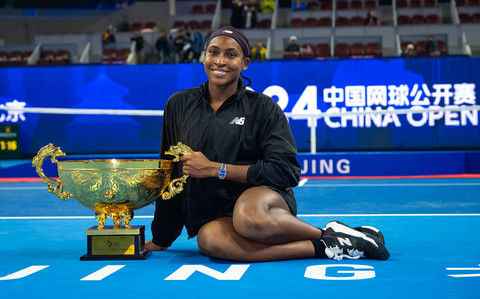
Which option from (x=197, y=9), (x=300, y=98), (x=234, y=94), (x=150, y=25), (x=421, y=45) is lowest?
(x=234, y=94)

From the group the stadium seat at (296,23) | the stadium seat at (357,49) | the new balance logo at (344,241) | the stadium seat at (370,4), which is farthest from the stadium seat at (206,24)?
the new balance logo at (344,241)

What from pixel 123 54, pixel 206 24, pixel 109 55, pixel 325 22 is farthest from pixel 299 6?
pixel 109 55

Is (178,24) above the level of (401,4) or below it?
below

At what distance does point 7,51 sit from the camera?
16906mm

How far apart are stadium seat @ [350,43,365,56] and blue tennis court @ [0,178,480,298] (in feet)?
30.2

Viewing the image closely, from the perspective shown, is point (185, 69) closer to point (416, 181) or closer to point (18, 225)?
point (416, 181)

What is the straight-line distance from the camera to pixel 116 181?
3113 mm

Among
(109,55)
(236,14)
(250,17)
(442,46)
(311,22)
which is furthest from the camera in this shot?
(311,22)

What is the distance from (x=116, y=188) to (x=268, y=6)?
14373 millimetres

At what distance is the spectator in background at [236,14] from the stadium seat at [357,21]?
265 centimetres

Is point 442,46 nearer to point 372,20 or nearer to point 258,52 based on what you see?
point 372,20

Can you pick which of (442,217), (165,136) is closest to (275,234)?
(165,136)

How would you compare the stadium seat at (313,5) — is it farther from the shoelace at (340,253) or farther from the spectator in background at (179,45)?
the shoelace at (340,253)

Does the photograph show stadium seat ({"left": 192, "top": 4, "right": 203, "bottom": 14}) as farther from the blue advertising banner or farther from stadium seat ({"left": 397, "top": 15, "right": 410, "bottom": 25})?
the blue advertising banner
